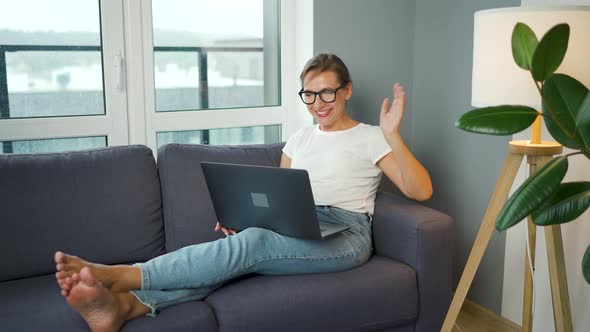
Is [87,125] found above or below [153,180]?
above

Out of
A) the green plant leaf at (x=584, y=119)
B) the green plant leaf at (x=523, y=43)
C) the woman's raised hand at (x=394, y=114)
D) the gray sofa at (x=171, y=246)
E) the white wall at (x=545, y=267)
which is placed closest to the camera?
the green plant leaf at (x=584, y=119)

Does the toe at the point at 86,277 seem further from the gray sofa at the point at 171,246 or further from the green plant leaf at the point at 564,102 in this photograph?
the green plant leaf at the point at 564,102

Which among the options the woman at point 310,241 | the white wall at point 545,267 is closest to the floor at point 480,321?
the white wall at point 545,267

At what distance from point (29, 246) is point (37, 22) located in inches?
37.9

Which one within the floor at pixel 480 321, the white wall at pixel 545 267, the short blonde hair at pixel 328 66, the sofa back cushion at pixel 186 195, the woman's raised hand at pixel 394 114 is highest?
the short blonde hair at pixel 328 66

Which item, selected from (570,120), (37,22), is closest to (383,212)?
(570,120)

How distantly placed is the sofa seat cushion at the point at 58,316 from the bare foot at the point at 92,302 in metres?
0.06

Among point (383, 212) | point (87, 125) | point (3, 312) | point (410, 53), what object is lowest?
point (3, 312)

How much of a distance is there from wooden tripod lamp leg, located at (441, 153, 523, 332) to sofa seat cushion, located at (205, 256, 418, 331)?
159 millimetres

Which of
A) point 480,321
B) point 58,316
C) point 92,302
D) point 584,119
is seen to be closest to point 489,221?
point 584,119

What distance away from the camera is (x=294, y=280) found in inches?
84.6

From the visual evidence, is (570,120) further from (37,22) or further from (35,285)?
(37,22)

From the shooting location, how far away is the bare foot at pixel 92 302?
71.2 inches

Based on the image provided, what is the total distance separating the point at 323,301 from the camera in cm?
210
